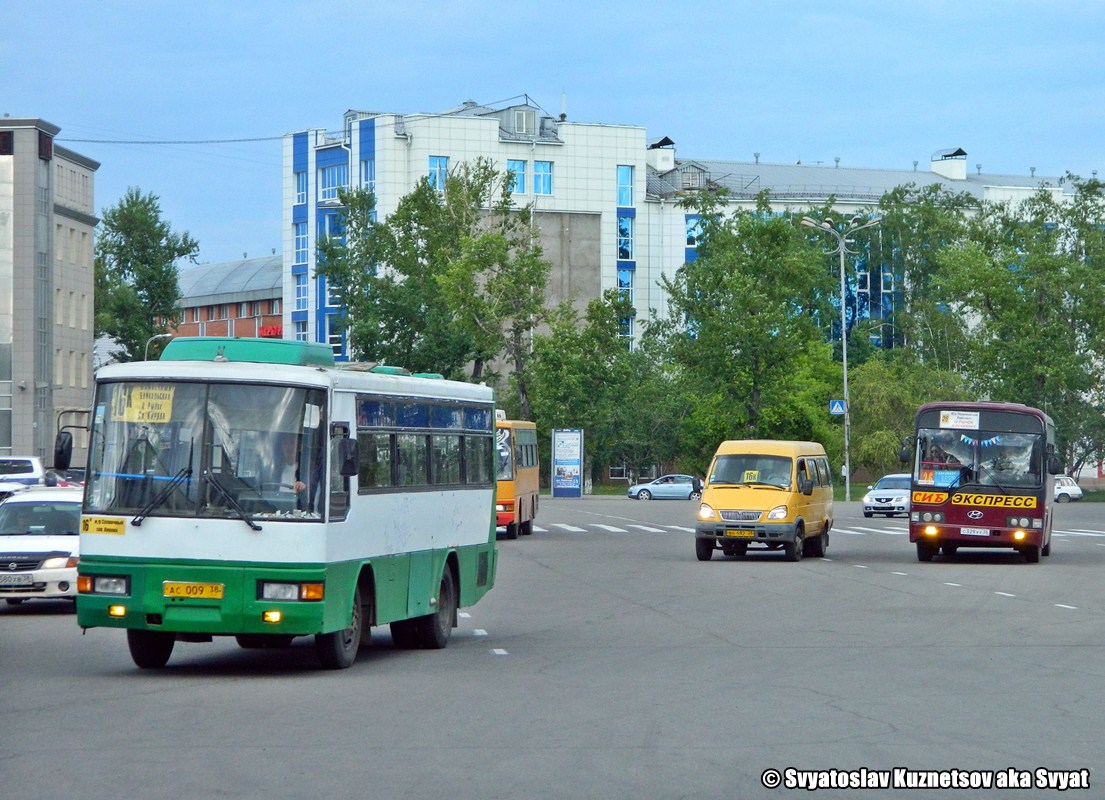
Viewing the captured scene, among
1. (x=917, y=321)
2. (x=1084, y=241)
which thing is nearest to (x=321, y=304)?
(x=917, y=321)

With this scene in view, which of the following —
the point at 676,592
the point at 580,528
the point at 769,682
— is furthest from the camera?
→ the point at 580,528

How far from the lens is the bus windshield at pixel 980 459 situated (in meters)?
32.7

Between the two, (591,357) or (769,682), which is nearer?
(769,682)

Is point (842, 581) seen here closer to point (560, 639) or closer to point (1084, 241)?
point (560, 639)

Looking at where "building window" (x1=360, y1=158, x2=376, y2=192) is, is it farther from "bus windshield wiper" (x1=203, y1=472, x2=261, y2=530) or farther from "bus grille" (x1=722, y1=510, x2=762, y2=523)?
"bus windshield wiper" (x1=203, y1=472, x2=261, y2=530)

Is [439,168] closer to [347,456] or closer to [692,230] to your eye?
[692,230]

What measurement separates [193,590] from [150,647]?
1.24m

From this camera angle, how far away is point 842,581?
2722 cm

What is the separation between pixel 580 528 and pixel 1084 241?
48408 mm

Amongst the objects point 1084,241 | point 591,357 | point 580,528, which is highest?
point 1084,241

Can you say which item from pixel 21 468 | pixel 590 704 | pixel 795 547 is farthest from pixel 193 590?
pixel 21 468

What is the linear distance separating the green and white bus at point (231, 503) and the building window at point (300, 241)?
94.7 m

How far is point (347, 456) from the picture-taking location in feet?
46.4

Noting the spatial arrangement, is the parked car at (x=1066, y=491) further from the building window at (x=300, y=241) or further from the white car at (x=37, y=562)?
the white car at (x=37, y=562)
